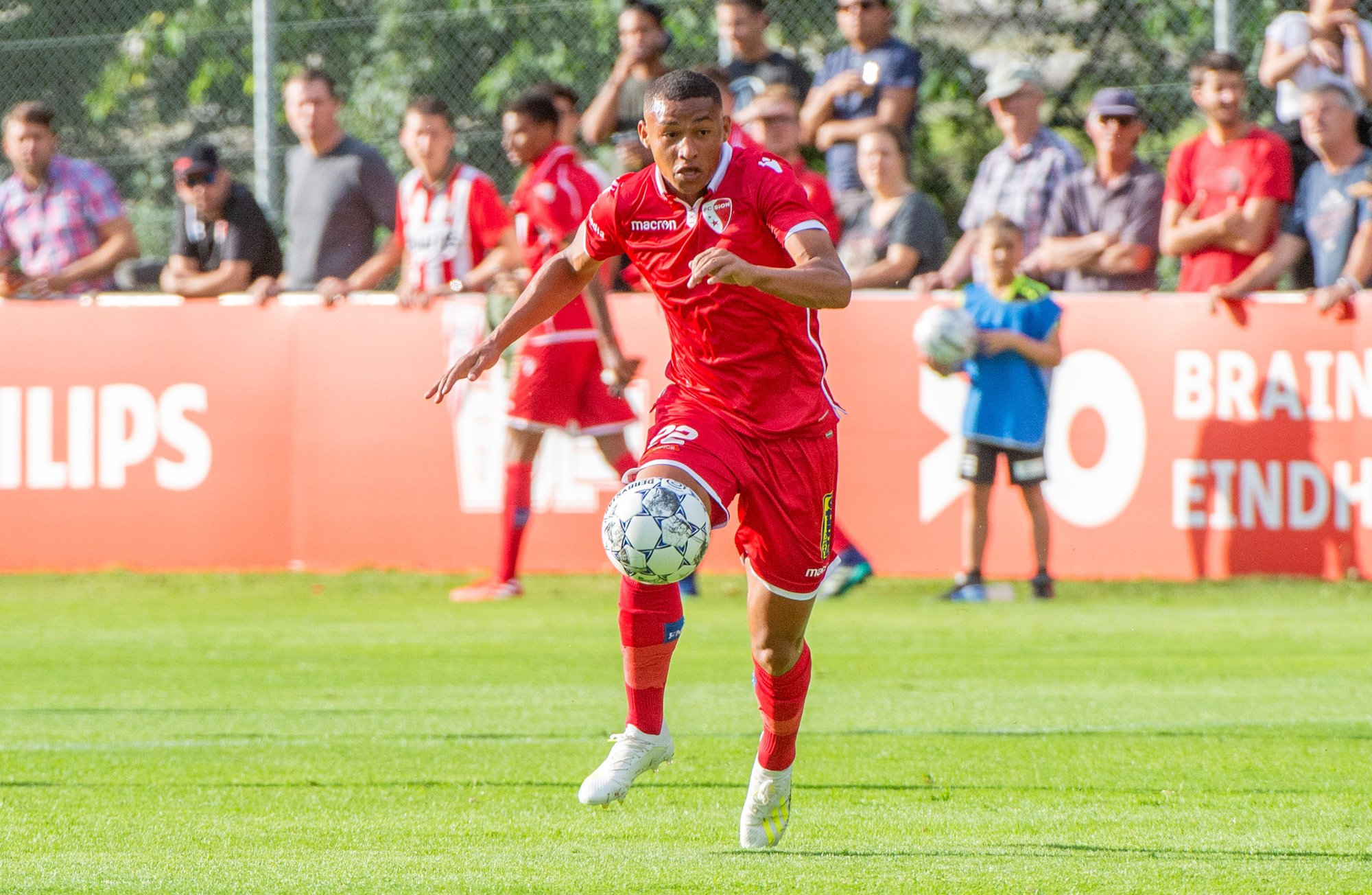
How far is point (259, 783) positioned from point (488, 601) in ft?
16.1

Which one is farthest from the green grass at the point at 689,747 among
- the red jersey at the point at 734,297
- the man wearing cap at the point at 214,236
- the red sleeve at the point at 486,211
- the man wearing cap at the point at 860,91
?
the man wearing cap at the point at 860,91

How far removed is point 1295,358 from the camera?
11227 mm

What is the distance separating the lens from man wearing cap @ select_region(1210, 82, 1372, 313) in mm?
11312

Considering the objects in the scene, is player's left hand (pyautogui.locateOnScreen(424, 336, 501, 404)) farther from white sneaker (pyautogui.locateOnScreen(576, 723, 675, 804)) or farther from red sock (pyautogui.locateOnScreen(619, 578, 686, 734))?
white sneaker (pyautogui.locateOnScreen(576, 723, 675, 804))

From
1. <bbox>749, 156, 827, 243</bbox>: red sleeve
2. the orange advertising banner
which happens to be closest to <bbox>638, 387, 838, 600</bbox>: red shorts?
<bbox>749, 156, 827, 243</bbox>: red sleeve

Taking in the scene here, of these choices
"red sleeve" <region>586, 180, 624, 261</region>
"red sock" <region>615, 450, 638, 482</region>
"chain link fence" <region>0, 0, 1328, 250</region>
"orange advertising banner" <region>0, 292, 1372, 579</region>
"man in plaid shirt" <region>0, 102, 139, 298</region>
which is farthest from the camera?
"chain link fence" <region>0, 0, 1328, 250</region>

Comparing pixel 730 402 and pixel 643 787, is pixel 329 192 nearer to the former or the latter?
pixel 643 787

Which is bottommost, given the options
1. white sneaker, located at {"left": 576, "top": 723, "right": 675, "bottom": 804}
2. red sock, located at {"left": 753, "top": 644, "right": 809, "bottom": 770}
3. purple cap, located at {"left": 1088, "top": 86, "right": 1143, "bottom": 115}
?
white sneaker, located at {"left": 576, "top": 723, "right": 675, "bottom": 804}

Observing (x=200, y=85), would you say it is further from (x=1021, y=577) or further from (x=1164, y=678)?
(x=1164, y=678)

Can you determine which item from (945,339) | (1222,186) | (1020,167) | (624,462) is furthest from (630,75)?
(1222,186)

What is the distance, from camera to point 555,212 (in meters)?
10.7

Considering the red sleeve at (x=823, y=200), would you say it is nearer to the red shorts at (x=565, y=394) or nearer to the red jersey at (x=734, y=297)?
the red shorts at (x=565, y=394)

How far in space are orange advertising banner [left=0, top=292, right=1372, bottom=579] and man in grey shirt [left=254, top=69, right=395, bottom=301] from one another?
2.39ft

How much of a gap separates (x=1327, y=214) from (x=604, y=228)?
7.08 metres
